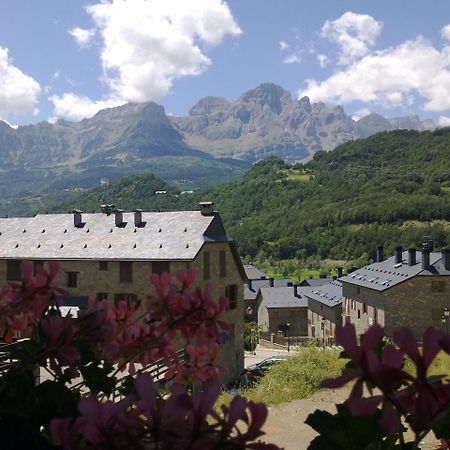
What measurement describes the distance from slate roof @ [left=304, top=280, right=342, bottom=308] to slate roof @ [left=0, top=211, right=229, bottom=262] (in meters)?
26.6

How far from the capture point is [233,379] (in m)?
28.9

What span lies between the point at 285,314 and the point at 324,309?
9.27 m

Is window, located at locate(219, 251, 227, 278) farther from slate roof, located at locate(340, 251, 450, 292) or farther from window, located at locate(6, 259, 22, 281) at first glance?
slate roof, located at locate(340, 251, 450, 292)

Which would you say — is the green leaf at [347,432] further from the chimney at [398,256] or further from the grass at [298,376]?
the chimney at [398,256]

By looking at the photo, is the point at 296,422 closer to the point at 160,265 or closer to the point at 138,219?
the point at 160,265

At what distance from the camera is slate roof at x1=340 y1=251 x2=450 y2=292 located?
3822 centimetres

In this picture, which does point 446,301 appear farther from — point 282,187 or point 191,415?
point 282,187

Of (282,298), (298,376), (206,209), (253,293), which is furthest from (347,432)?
(253,293)

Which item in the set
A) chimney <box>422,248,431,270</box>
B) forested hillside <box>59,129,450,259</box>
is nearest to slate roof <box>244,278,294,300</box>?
chimney <box>422,248,431,270</box>

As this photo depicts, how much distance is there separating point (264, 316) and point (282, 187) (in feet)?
373

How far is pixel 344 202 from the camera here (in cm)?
14500

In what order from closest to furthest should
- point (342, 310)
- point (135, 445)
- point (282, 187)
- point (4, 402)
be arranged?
point (135, 445), point (4, 402), point (342, 310), point (282, 187)

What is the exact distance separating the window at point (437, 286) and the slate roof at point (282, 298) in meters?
25.5

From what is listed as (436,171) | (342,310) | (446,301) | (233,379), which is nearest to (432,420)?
(233,379)
